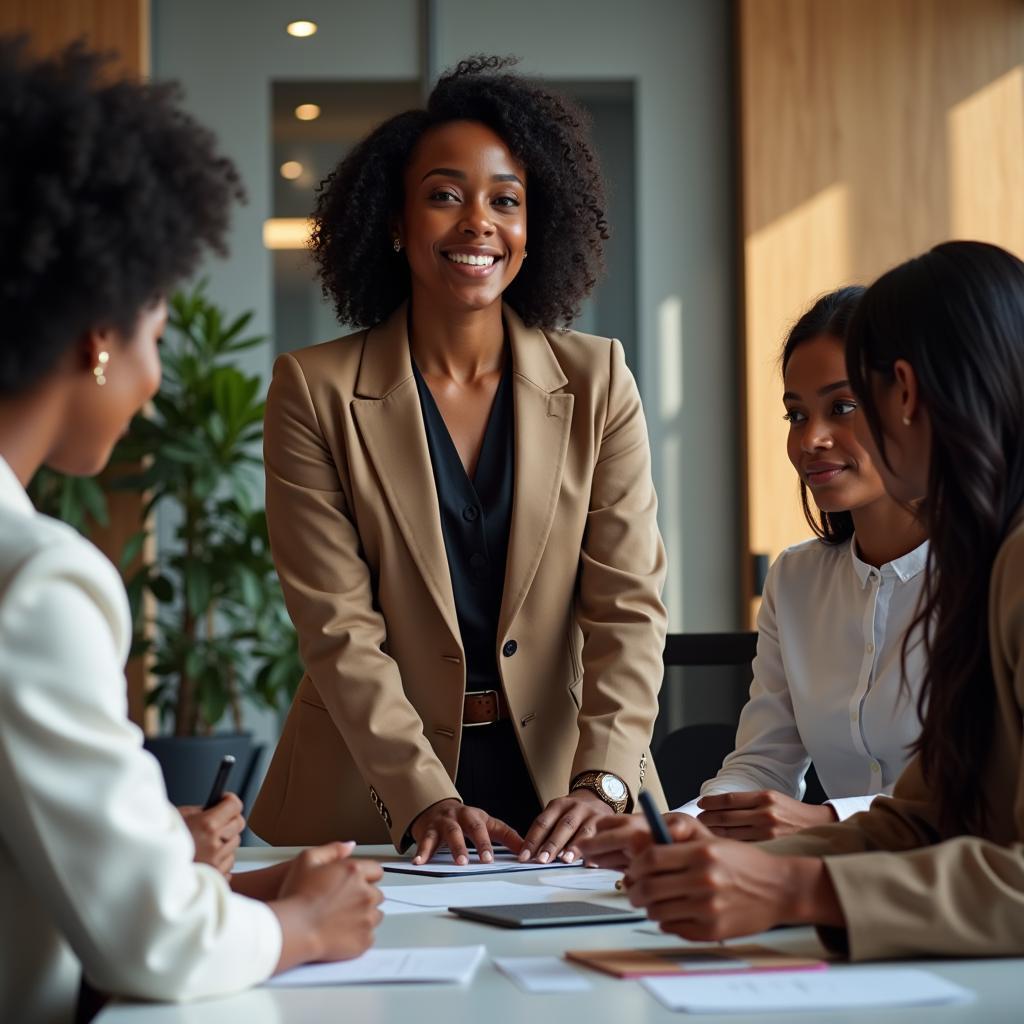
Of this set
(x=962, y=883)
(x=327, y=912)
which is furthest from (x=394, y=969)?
(x=962, y=883)

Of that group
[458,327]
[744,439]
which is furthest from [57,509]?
[458,327]

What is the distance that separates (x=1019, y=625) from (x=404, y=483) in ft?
4.07

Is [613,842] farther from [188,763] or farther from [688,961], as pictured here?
[188,763]

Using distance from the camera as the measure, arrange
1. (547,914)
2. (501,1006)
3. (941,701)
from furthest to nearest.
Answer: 1. (547,914)
2. (941,701)
3. (501,1006)

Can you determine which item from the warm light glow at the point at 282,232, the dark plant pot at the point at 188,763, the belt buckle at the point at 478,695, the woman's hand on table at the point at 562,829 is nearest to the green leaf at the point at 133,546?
the dark plant pot at the point at 188,763

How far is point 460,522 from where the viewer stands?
237 centimetres

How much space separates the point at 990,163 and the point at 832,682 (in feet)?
11.8

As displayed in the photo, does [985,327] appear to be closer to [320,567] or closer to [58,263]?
[58,263]

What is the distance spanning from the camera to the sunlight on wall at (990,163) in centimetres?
525

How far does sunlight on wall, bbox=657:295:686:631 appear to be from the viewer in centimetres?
531

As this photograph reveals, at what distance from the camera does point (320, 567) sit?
228 cm

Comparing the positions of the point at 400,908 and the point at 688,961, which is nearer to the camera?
the point at 688,961

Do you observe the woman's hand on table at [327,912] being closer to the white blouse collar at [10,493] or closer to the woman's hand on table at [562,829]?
the white blouse collar at [10,493]

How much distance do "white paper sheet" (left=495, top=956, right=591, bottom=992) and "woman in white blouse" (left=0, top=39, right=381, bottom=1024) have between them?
136 millimetres
